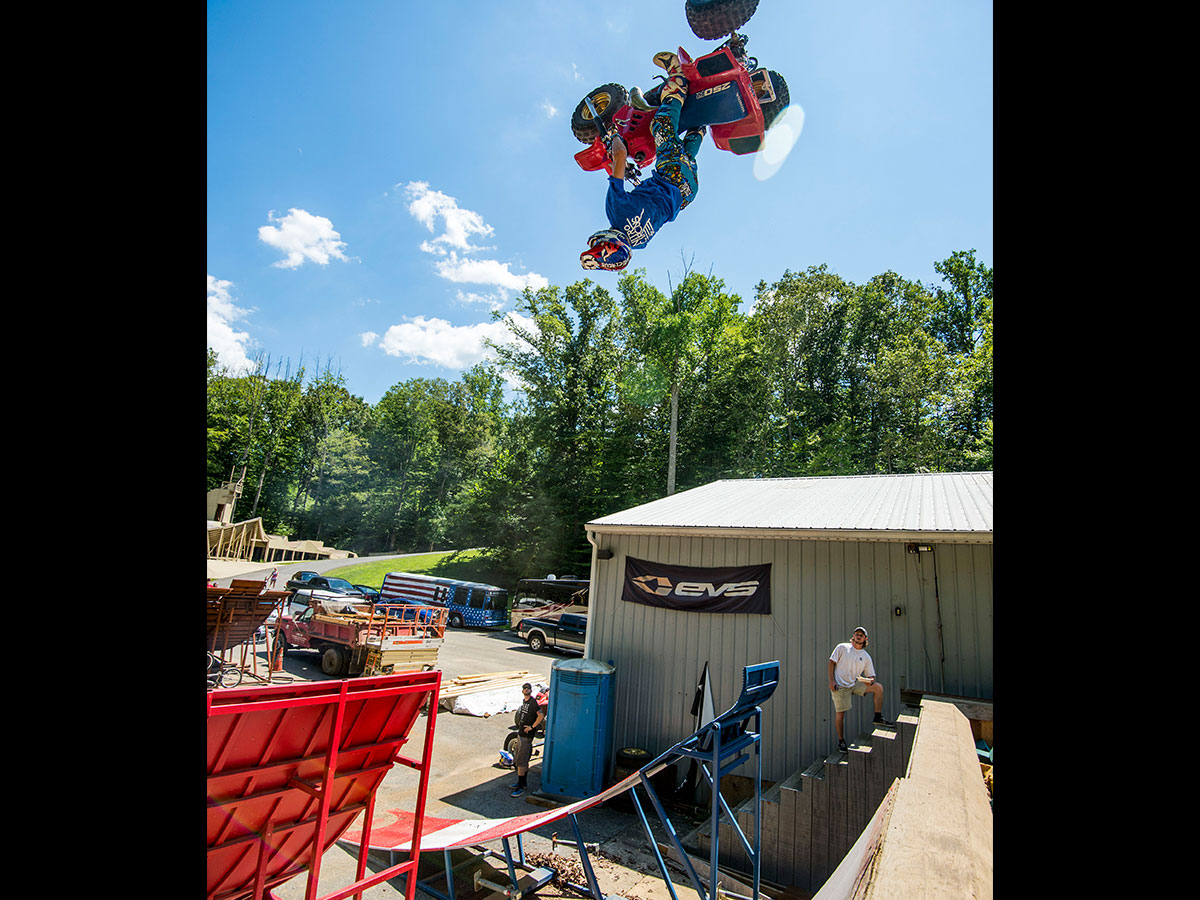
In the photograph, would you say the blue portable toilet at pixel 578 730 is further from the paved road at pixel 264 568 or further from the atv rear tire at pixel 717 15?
the paved road at pixel 264 568

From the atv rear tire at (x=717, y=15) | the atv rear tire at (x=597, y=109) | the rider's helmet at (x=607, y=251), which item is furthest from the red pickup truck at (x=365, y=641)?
the atv rear tire at (x=717, y=15)

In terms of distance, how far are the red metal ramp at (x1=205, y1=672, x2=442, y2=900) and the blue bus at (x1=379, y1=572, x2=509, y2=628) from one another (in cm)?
2248

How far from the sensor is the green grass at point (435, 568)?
36812 mm

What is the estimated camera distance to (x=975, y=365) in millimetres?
26922

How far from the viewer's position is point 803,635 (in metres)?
8.57

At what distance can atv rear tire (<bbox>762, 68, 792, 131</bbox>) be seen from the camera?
435 centimetres

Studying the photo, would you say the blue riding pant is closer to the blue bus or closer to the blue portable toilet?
the blue portable toilet

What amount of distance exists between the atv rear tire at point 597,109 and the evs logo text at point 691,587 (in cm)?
680

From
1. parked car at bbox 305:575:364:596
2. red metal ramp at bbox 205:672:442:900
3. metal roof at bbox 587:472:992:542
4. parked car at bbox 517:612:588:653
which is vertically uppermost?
metal roof at bbox 587:472:992:542


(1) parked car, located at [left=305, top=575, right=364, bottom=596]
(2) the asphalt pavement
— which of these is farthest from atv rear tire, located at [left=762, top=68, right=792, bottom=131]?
(1) parked car, located at [left=305, top=575, right=364, bottom=596]

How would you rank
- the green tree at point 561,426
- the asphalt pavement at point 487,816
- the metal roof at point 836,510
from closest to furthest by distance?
1. the asphalt pavement at point 487,816
2. the metal roof at point 836,510
3. the green tree at point 561,426

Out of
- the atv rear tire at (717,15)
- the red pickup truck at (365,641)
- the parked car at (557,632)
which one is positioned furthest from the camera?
the parked car at (557,632)
